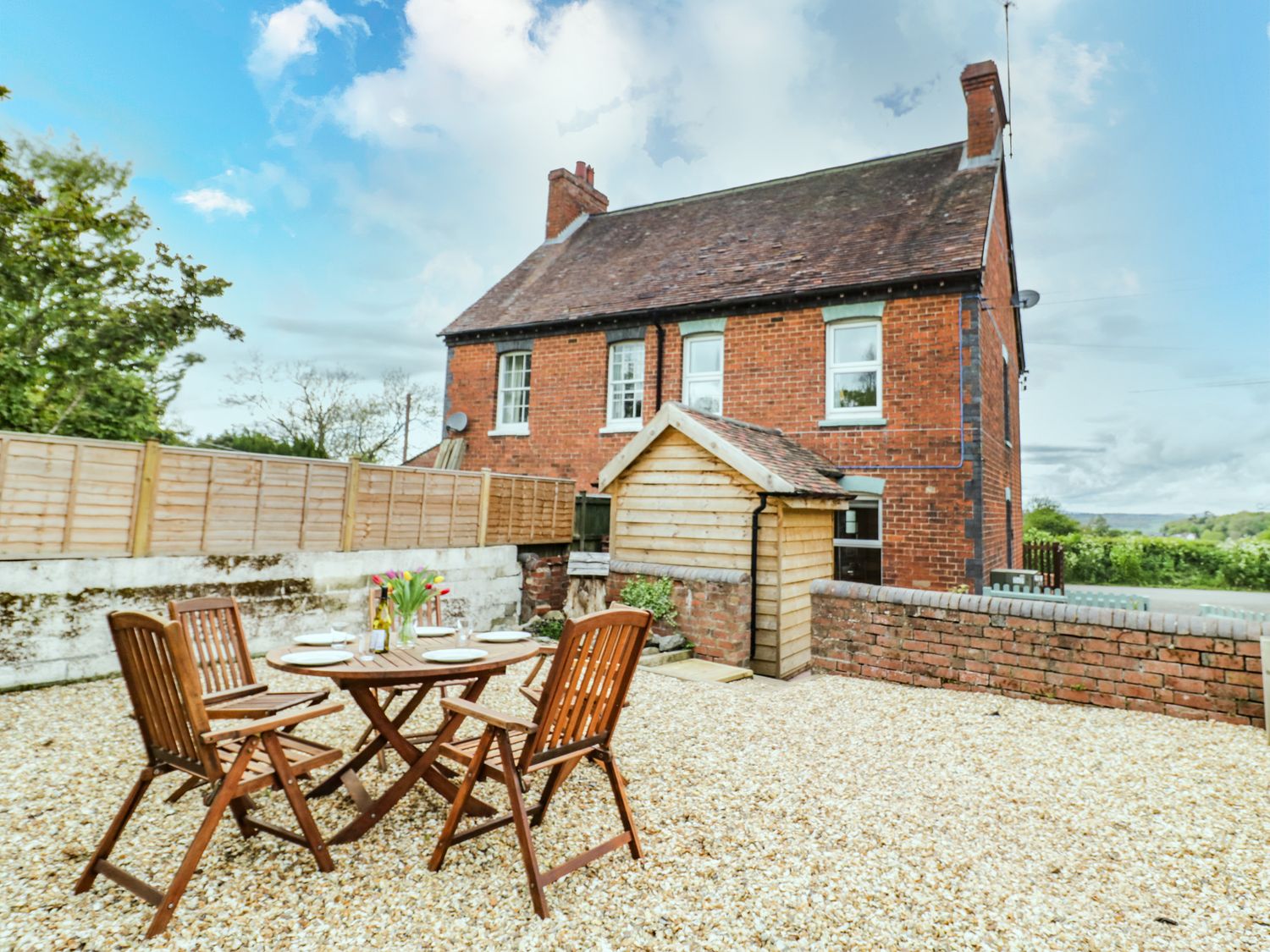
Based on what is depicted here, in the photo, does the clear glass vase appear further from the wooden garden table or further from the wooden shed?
the wooden shed

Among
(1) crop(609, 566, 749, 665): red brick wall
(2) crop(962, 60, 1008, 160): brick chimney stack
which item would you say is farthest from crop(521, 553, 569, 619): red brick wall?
(2) crop(962, 60, 1008, 160): brick chimney stack

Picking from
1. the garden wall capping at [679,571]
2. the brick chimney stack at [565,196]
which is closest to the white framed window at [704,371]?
the garden wall capping at [679,571]

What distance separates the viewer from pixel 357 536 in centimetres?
830

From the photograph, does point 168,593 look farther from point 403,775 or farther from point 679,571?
point 679,571

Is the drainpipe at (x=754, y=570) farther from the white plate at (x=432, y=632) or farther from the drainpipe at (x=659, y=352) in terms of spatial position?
the drainpipe at (x=659, y=352)

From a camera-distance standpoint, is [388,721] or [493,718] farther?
[388,721]

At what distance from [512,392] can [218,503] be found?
8102 mm

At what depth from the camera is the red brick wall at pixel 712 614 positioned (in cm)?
733

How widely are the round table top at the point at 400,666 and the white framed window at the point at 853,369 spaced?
28.5 feet

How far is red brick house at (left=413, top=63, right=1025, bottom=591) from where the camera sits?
33.5 ft

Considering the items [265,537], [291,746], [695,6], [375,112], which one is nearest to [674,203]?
[695,6]

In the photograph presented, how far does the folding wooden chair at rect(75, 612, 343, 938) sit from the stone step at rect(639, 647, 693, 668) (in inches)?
174

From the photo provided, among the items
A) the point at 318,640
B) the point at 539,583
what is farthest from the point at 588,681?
the point at 539,583

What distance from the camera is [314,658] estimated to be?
3318 millimetres
